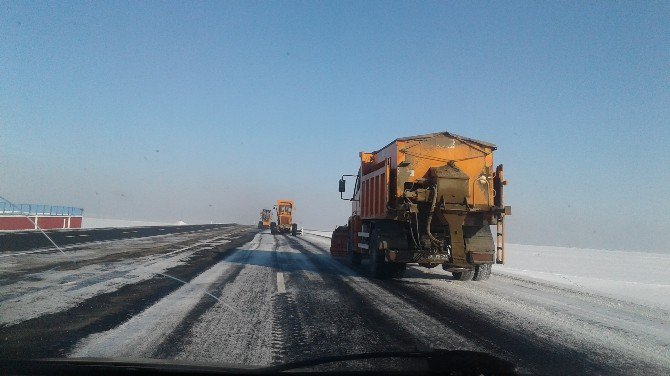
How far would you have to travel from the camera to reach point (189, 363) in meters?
2.88

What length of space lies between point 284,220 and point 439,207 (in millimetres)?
36612

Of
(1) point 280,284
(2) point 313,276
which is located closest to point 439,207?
(2) point 313,276

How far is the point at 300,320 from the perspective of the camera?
5.42m

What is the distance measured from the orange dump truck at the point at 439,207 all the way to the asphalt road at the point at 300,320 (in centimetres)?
73

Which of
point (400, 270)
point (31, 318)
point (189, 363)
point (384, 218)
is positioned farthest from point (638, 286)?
point (31, 318)

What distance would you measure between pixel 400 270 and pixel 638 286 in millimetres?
6888

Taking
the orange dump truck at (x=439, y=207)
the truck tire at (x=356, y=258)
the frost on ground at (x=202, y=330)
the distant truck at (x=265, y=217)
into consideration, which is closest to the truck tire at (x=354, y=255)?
the truck tire at (x=356, y=258)

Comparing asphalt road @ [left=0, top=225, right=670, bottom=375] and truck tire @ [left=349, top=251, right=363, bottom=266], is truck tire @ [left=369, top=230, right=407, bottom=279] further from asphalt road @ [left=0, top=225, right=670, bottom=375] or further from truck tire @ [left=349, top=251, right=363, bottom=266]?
truck tire @ [left=349, top=251, right=363, bottom=266]

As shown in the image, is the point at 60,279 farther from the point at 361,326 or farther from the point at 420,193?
the point at 420,193

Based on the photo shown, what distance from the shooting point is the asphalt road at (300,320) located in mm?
4035

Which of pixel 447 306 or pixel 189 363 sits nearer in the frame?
pixel 189 363

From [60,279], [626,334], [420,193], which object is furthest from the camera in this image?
[420,193]

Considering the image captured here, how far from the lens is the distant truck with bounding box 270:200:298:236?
4438 centimetres

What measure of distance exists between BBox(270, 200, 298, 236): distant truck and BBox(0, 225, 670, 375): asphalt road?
3478 centimetres
